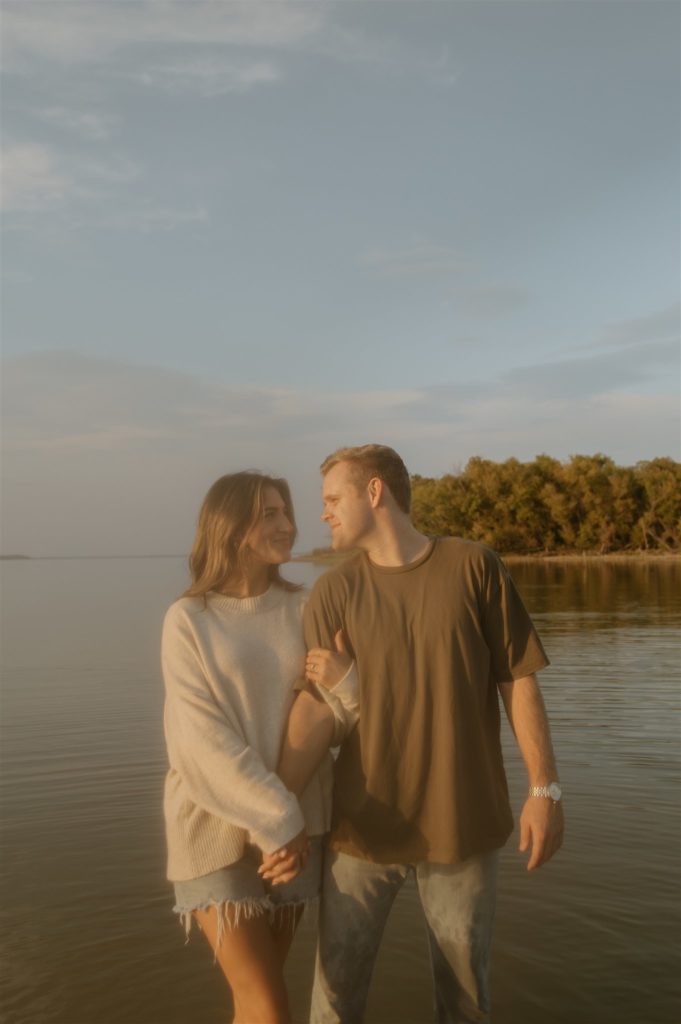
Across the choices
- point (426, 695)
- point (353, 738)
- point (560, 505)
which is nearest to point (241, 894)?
point (353, 738)

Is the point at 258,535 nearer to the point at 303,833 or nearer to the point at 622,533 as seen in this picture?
the point at 303,833

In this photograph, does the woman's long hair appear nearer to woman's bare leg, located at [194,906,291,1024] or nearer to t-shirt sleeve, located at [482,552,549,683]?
t-shirt sleeve, located at [482,552,549,683]

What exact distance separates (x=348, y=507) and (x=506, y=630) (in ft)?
2.07

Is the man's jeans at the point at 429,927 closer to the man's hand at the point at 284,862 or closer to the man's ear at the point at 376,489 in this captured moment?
the man's hand at the point at 284,862

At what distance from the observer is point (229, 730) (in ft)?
10.2

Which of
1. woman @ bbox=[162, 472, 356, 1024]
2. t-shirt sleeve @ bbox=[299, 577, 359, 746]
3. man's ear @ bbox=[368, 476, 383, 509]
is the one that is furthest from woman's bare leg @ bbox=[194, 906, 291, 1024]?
man's ear @ bbox=[368, 476, 383, 509]

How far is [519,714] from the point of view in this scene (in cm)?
333

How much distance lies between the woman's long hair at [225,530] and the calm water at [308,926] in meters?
2.80

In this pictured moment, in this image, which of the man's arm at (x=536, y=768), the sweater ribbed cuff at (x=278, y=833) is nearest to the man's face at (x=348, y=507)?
Result: the man's arm at (x=536, y=768)

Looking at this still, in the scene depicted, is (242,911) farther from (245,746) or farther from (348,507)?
(348,507)

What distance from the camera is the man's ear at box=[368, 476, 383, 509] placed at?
338cm

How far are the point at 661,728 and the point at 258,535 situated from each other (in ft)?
30.7

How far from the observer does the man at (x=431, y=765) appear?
3.24 metres

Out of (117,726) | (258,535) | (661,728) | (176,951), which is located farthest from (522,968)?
(117,726)
